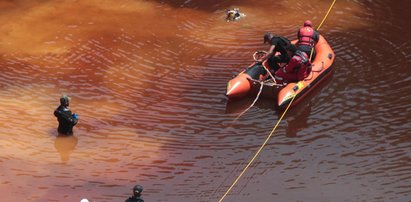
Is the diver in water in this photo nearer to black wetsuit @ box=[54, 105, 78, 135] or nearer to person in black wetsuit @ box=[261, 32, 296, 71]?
person in black wetsuit @ box=[261, 32, 296, 71]

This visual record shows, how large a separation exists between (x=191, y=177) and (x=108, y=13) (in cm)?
795

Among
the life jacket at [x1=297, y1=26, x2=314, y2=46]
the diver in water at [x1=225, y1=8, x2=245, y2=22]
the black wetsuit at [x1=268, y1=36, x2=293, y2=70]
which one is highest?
the diver in water at [x1=225, y1=8, x2=245, y2=22]

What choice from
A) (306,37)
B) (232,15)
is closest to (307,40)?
(306,37)

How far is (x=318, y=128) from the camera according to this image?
12023 mm

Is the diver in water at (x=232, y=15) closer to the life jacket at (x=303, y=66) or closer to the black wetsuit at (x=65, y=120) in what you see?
the life jacket at (x=303, y=66)

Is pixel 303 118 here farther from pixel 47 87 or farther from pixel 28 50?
pixel 28 50

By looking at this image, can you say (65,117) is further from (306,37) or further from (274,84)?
(306,37)

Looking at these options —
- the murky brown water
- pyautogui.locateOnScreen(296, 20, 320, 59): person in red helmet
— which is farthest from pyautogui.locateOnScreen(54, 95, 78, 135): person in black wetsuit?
pyautogui.locateOnScreen(296, 20, 320, 59): person in red helmet

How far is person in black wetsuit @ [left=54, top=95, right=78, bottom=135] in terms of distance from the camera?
11.2 m

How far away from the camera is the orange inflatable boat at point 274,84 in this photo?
12.7 meters

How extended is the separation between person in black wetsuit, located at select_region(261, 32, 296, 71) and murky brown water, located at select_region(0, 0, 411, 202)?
1.02 meters

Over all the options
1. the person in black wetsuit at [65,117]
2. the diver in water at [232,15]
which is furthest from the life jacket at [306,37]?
the person in black wetsuit at [65,117]

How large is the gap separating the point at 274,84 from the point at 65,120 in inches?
173

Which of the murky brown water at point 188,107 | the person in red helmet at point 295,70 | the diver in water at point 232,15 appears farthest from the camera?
the diver in water at point 232,15
